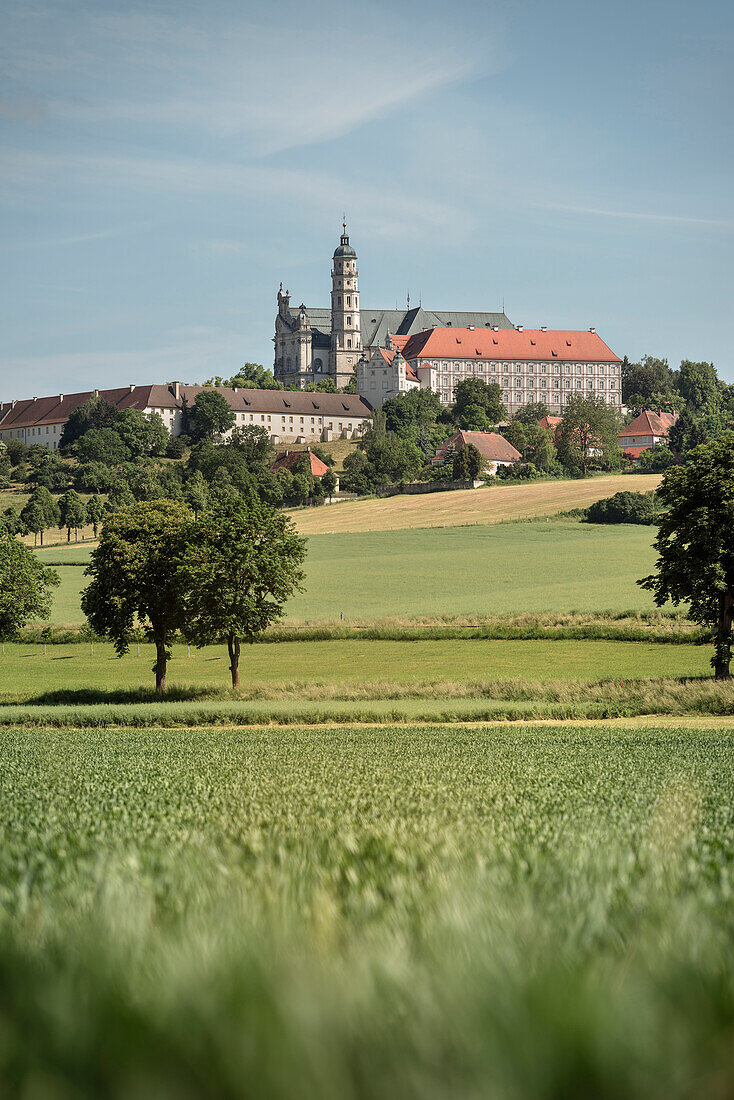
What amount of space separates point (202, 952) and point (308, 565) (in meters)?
91.2

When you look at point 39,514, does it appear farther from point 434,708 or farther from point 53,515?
point 434,708

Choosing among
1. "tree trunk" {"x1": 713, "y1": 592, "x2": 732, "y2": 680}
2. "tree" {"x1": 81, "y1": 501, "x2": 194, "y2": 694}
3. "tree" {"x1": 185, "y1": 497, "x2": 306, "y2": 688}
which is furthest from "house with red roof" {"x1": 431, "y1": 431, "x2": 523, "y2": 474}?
"tree trunk" {"x1": 713, "y1": 592, "x2": 732, "y2": 680}

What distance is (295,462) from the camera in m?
176

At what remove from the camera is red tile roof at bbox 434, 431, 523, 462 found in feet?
575

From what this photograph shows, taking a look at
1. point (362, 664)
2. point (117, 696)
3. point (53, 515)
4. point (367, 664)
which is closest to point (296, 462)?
point (53, 515)

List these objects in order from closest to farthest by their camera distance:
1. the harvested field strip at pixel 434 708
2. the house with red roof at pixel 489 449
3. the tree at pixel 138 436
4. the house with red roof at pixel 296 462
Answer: the harvested field strip at pixel 434 708 < the house with red roof at pixel 296 462 < the house with red roof at pixel 489 449 < the tree at pixel 138 436

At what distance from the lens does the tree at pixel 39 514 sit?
132 meters

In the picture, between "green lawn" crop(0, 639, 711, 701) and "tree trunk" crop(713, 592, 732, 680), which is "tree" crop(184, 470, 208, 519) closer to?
"green lawn" crop(0, 639, 711, 701)

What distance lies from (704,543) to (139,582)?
1007 inches

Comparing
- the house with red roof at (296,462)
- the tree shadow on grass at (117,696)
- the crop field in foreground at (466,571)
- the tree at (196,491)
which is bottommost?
the tree shadow on grass at (117,696)

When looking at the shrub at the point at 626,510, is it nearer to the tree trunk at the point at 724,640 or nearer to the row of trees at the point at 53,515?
the row of trees at the point at 53,515

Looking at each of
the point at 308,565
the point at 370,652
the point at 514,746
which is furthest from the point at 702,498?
the point at 308,565

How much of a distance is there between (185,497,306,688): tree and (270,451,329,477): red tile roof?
4898 inches

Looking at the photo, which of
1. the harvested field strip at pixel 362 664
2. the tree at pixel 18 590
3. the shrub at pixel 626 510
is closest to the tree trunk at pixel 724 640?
the harvested field strip at pixel 362 664
